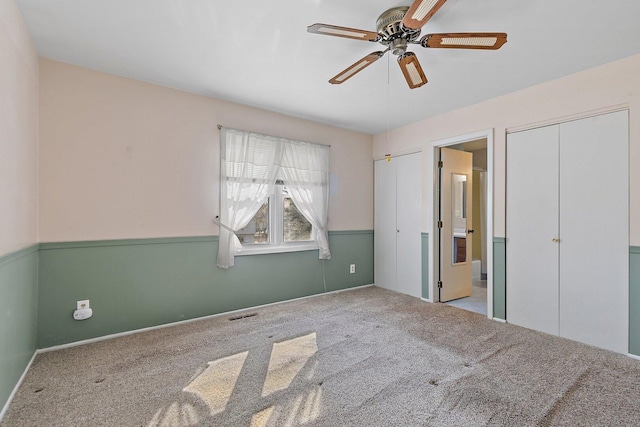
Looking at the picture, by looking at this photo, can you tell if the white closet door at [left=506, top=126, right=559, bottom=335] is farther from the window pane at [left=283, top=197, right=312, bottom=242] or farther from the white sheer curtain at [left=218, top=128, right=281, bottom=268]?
the white sheer curtain at [left=218, top=128, right=281, bottom=268]

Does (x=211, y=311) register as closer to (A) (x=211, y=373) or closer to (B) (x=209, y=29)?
(A) (x=211, y=373)

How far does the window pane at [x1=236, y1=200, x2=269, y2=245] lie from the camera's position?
145 inches

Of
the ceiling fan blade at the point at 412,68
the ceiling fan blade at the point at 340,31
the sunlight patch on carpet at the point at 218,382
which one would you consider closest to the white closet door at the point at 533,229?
the ceiling fan blade at the point at 412,68

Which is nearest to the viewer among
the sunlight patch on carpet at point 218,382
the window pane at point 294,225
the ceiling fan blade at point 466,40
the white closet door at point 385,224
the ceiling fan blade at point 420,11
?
the ceiling fan blade at point 420,11

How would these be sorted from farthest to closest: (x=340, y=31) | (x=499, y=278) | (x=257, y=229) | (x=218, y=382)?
(x=257, y=229)
(x=499, y=278)
(x=218, y=382)
(x=340, y=31)

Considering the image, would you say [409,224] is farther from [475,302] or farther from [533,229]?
[533,229]

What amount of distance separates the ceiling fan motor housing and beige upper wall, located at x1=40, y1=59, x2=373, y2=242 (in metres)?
2.09

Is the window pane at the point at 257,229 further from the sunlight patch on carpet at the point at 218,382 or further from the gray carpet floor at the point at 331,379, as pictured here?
the sunlight patch on carpet at the point at 218,382

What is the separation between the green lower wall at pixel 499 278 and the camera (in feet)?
10.7

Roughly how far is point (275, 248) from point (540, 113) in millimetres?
3257

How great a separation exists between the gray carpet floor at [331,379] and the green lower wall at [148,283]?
20 centimetres

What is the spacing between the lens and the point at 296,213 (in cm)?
412

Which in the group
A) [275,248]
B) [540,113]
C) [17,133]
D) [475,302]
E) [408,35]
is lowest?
[475,302]

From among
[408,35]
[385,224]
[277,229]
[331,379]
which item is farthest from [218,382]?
[385,224]
